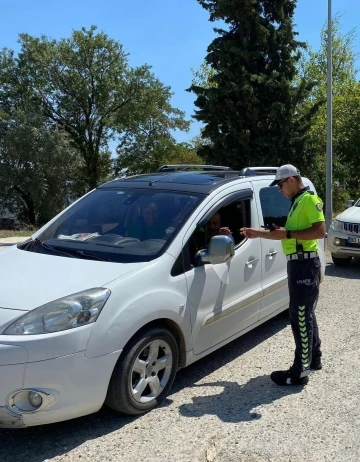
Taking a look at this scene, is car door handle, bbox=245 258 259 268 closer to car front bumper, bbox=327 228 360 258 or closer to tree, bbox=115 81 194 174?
car front bumper, bbox=327 228 360 258

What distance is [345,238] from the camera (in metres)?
9.05

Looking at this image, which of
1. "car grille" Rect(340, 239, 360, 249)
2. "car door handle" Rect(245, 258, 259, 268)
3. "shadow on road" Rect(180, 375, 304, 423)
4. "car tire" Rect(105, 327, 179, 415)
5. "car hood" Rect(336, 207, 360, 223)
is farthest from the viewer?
"car hood" Rect(336, 207, 360, 223)

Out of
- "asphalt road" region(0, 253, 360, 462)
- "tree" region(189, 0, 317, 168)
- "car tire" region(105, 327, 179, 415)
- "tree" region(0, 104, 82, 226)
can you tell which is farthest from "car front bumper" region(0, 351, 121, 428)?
"tree" region(0, 104, 82, 226)

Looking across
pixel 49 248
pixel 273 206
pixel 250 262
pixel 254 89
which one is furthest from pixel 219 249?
pixel 254 89

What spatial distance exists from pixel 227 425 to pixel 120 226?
1788 millimetres

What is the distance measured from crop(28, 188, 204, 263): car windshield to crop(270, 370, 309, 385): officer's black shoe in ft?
4.67

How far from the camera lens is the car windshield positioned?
3.81 m

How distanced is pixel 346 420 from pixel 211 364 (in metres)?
1.39

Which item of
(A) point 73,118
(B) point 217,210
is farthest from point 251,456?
(A) point 73,118

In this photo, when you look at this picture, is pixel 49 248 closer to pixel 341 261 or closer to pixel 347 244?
Answer: pixel 347 244

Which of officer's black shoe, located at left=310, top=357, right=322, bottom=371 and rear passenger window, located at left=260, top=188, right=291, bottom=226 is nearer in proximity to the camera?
officer's black shoe, located at left=310, top=357, right=322, bottom=371

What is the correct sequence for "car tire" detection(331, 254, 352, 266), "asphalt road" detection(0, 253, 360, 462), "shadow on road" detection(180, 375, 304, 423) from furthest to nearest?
"car tire" detection(331, 254, 352, 266) < "shadow on road" detection(180, 375, 304, 423) < "asphalt road" detection(0, 253, 360, 462)

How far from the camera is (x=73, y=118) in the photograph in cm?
3791

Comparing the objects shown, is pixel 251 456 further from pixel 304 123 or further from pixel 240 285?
pixel 304 123
